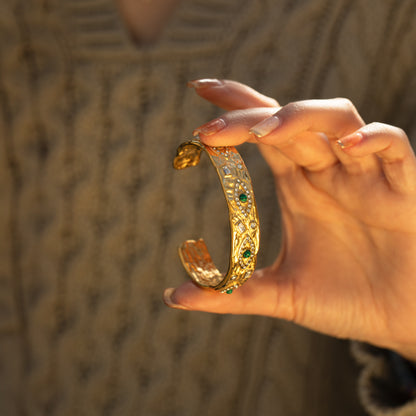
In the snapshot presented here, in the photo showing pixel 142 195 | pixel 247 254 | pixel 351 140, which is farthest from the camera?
pixel 142 195

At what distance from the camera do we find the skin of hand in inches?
23.6

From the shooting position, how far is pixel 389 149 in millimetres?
586

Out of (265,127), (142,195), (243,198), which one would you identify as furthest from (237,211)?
(142,195)

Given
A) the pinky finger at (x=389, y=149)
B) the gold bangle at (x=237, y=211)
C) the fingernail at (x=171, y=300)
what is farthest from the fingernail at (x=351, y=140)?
the fingernail at (x=171, y=300)

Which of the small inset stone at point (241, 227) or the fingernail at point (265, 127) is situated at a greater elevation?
the fingernail at point (265, 127)

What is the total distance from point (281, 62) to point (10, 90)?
55 cm

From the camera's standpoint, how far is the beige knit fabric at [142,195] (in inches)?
37.9

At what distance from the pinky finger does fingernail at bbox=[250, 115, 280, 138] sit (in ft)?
0.26

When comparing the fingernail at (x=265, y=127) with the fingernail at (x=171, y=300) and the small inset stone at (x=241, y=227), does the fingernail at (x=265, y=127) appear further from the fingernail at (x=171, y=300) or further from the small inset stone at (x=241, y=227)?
the fingernail at (x=171, y=300)

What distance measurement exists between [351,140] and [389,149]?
0.18ft

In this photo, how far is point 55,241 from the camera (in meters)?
1.02

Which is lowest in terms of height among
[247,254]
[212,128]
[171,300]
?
[171,300]

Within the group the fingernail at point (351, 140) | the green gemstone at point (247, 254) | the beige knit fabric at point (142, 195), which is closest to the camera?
the fingernail at point (351, 140)

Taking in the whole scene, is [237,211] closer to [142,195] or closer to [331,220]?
[331,220]
